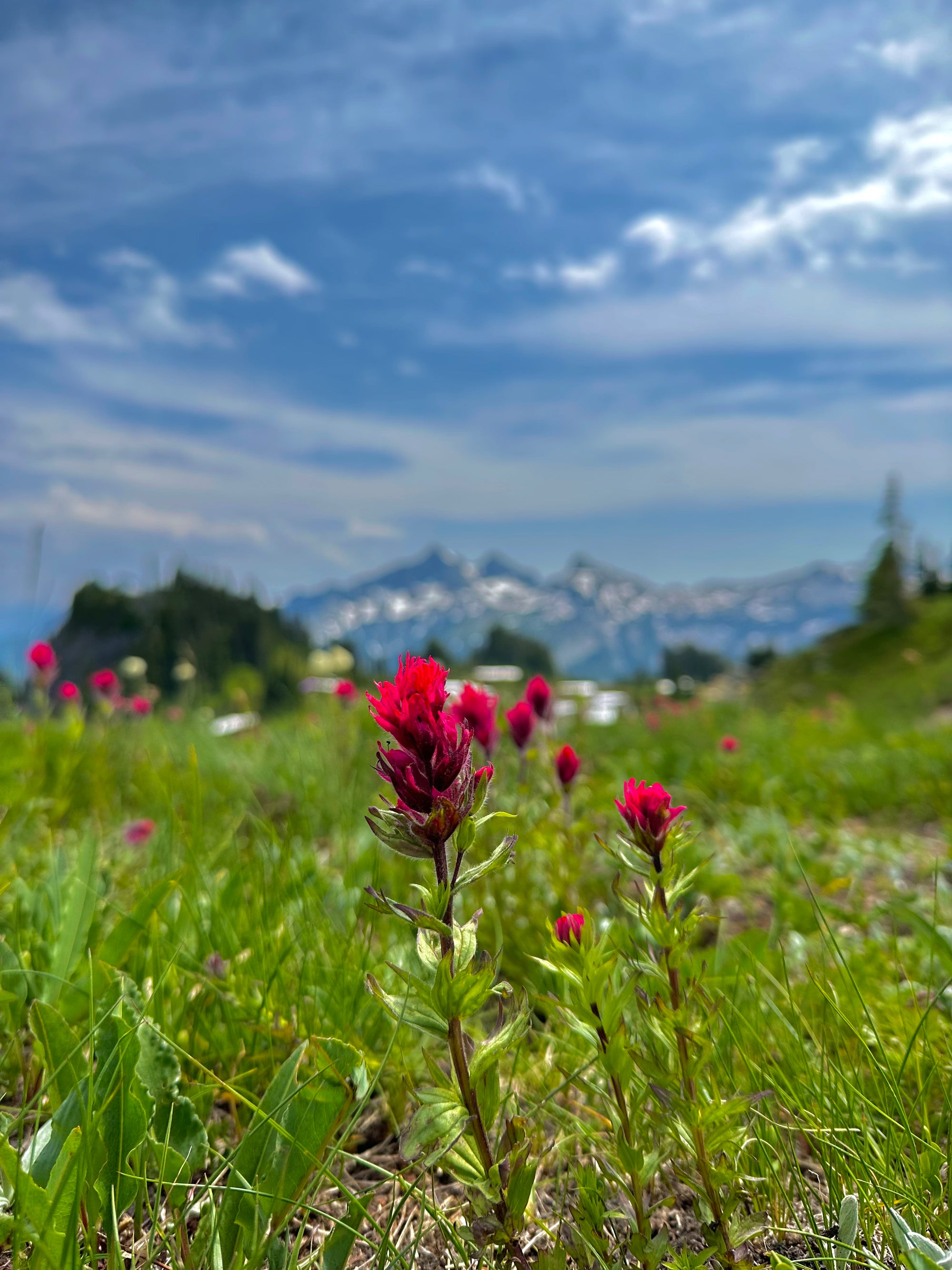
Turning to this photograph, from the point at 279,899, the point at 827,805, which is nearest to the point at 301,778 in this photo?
the point at 279,899

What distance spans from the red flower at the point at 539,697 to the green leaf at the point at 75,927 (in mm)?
1515

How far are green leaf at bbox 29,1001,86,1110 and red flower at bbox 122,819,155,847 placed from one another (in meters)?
2.18

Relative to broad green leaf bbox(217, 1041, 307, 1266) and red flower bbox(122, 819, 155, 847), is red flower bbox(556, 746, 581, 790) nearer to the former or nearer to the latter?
broad green leaf bbox(217, 1041, 307, 1266)

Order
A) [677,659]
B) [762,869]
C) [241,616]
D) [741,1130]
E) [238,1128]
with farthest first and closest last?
[677,659]
[241,616]
[762,869]
[238,1128]
[741,1130]

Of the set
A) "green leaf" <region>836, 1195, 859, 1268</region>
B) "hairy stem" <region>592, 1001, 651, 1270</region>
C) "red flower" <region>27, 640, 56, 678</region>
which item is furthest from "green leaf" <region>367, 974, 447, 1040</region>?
"red flower" <region>27, 640, 56, 678</region>

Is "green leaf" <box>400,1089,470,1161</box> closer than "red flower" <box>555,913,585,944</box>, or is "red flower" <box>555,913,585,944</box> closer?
"green leaf" <box>400,1089,470,1161</box>

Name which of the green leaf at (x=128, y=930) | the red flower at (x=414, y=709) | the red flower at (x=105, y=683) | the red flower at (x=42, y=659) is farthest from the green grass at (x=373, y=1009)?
the red flower at (x=105, y=683)

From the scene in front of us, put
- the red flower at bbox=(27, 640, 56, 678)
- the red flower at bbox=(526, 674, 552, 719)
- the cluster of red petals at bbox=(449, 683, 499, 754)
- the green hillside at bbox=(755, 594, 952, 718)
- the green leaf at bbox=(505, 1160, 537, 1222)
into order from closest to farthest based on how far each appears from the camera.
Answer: the green leaf at bbox=(505, 1160, 537, 1222), the cluster of red petals at bbox=(449, 683, 499, 754), the red flower at bbox=(526, 674, 552, 719), the red flower at bbox=(27, 640, 56, 678), the green hillside at bbox=(755, 594, 952, 718)

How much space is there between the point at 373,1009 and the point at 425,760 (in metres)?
1.22

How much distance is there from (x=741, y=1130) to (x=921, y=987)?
163 cm

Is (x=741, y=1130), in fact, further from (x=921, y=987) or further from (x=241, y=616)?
(x=241, y=616)

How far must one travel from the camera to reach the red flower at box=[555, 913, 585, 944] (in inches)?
48.7

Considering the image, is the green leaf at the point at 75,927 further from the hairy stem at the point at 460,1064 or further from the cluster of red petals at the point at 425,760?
the cluster of red petals at the point at 425,760

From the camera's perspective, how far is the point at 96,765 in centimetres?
518
